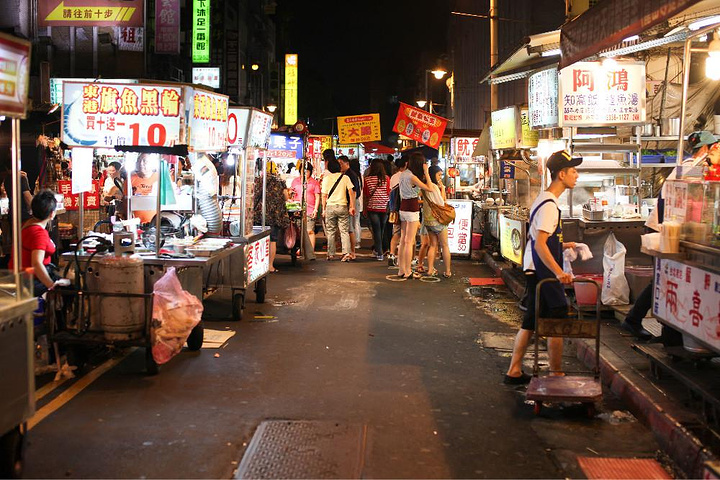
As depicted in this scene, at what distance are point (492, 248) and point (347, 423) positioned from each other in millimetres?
11852

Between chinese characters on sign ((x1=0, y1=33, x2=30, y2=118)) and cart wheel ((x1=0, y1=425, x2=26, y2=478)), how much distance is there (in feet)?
6.28

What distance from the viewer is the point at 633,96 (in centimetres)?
1029

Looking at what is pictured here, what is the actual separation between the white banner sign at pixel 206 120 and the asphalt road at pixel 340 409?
2.30 meters

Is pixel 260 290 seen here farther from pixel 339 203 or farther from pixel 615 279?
pixel 339 203

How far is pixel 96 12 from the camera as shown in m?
13.2

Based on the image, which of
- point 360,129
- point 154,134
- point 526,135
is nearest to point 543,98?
point 526,135

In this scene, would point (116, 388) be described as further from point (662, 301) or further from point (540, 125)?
point (540, 125)

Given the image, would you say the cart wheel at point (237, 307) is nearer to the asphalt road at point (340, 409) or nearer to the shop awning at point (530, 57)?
the asphalt road at point (340, 409)

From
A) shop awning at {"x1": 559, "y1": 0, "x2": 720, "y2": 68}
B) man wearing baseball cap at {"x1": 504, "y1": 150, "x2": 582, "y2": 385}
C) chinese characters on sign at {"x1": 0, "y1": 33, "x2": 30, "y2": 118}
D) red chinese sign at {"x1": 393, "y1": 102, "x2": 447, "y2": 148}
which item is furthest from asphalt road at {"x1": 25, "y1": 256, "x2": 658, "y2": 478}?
red chinese sign at {"x1": 393, "y1": 102, "x2": 447, "y2": 148}

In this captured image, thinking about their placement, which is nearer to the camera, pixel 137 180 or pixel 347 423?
pixel 347 423

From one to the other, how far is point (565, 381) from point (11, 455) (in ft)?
13.8

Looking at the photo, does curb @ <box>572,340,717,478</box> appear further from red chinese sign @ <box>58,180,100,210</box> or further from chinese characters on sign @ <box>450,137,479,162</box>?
chinese characters on sign @ <box>450,137,479,162</box>

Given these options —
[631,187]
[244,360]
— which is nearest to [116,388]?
[244,360]

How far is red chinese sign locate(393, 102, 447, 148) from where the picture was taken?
18.6 m
